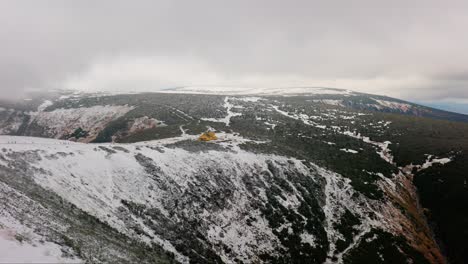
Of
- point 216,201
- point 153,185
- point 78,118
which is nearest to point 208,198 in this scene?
point 216,201

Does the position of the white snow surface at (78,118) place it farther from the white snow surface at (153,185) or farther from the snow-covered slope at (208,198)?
the snow-covered slope at (208,198)

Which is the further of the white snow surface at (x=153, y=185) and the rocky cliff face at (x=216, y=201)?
the white snow surface at (x=153, y=185)

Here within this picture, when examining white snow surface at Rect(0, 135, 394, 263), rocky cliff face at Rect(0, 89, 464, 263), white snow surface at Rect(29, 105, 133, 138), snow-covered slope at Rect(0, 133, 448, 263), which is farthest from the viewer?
white snow surface at Rect(29, 105, 133, 138)

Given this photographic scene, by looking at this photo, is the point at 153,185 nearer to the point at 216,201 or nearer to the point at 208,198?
the point at 208,198

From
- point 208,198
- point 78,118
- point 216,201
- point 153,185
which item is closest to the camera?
point 153,185

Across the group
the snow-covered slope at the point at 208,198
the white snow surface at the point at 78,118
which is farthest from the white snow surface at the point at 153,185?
the white snow surface at the point at 78,118

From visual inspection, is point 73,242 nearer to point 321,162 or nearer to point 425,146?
point 321,162

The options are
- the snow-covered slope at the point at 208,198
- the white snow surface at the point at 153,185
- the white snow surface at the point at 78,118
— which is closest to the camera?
the white snow surface at the point at 153,185

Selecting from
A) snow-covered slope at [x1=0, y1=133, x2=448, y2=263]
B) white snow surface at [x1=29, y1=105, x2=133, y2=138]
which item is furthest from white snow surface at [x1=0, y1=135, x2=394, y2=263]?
white snow surface at [x1=29, y1=105, x2=133, y2=138]

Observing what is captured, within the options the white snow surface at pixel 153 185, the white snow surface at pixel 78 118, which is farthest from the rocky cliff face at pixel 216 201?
the white snow surface at pixel 78 118

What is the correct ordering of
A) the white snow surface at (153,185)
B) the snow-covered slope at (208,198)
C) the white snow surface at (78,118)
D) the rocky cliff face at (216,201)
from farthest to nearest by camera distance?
1. the white snow surface at (78,118)
2. the snow-covered slope at (208,198)
3. the white snow surface at (153,185)
4. the rocky cliff face at (216,201)

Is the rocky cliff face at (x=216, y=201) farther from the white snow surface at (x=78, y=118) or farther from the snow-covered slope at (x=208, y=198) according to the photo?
the white snow surface at (x=78, y=118)

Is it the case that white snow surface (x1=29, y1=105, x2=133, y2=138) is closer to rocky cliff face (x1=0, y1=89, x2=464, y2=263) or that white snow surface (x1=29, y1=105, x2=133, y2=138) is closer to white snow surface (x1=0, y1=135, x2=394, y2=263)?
rocky cliff face (x1=0, y1=89, x2=464, y2=263)
